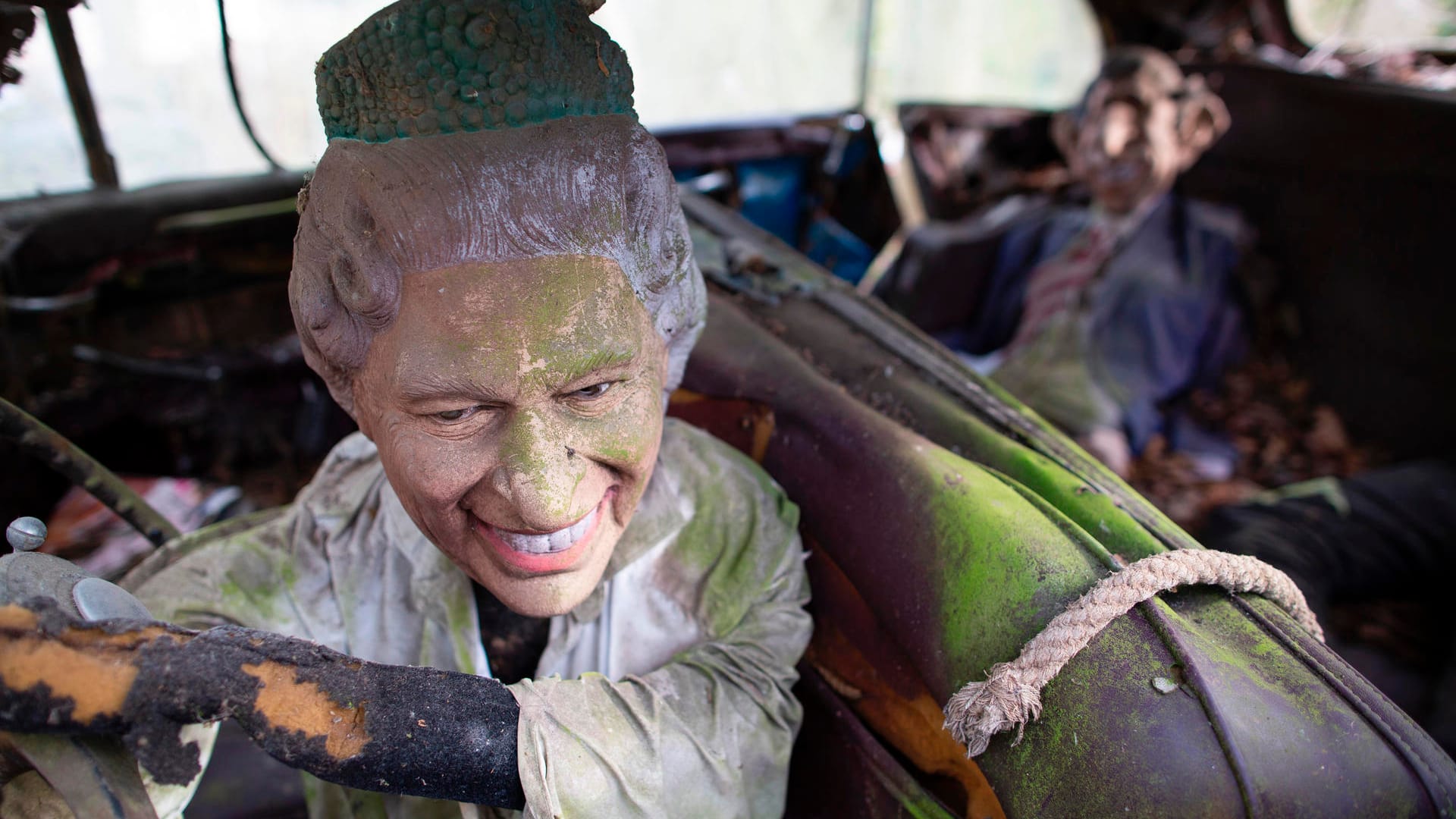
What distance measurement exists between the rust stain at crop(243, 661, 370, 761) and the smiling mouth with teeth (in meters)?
0.28

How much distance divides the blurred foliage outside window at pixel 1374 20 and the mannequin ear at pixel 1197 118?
1.76m

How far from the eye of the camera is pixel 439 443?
4.07ft

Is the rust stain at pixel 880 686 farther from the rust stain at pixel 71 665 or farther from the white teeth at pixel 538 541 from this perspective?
the rust stain at pixel 71 665

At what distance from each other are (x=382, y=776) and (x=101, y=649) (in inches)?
14.1

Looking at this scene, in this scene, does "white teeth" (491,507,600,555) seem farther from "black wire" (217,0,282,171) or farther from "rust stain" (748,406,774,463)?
"black wire" (217,0,282,171)

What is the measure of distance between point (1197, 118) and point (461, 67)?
161 inches

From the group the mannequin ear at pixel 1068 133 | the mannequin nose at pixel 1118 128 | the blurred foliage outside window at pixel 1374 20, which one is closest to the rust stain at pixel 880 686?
the mannequin nose at pixel 1118 128

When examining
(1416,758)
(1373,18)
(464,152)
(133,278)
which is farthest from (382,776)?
(1373,18)

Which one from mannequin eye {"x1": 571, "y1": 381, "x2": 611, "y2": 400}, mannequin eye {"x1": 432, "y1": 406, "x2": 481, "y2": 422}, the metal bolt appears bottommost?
the metal bolt

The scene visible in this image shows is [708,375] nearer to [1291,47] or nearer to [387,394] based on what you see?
[387,394]

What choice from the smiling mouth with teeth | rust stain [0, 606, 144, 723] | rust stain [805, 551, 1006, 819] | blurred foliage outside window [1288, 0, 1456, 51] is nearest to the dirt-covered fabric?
rust stain [805, 551, 1006, 819]

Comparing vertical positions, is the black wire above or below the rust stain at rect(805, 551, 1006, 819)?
above

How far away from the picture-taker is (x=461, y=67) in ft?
3.90

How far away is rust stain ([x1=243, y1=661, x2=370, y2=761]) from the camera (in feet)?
3.67
